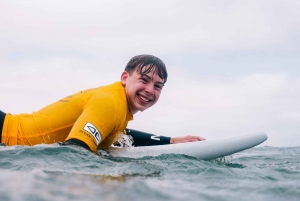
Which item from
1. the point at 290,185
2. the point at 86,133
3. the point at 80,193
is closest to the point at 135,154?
the point at 86,133

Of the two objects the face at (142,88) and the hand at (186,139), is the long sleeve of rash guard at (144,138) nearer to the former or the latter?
the hand at (186,139)

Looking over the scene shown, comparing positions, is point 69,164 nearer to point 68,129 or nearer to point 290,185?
point 68,129

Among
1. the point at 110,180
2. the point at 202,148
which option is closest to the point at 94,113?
the point at 110,180

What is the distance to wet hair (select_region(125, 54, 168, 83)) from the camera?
4312 mm

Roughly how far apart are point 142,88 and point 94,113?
2.77 ft

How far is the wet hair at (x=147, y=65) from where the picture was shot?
4312 millimetres

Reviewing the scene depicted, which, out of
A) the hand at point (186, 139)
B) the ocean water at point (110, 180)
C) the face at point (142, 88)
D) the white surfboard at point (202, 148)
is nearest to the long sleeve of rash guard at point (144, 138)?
the hand at point (186, 139)

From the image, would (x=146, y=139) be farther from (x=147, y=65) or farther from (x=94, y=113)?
(x=94, y=113)

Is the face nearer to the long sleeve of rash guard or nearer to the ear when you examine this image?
the ear

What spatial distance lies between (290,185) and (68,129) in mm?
2392

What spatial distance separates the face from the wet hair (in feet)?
0.14

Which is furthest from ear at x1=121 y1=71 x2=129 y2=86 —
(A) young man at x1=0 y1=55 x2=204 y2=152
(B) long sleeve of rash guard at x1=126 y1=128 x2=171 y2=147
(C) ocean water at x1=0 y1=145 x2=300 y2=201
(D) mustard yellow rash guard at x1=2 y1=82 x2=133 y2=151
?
(B) long sleeve of rash guard at x1=126 y1=128 x2=171 y2=147

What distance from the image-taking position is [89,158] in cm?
323

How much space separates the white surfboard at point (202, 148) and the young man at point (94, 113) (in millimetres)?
301
